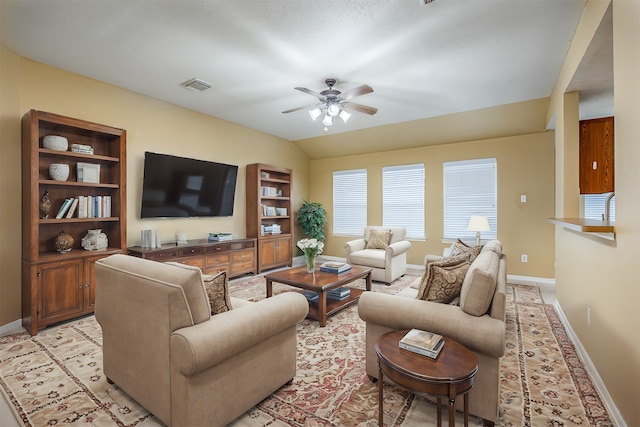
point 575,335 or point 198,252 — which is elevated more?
point 198,252

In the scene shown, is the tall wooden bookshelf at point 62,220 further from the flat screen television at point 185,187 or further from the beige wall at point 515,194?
the beige wall at point 515,194

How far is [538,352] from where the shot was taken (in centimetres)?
266

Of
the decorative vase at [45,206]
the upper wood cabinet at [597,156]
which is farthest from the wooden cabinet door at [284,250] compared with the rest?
the upper wood cabinet at [597,156]

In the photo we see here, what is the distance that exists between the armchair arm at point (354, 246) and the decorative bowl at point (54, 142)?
4.09 meters

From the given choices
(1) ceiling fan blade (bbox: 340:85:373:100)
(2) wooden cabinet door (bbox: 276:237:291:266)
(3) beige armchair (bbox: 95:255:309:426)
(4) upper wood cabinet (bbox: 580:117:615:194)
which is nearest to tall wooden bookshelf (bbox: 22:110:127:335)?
(3) beige armchair (bbox: 95:255:309:426)

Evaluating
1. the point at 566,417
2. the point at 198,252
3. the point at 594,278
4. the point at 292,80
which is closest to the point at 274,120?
the point at 292,80

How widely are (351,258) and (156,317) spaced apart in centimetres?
388

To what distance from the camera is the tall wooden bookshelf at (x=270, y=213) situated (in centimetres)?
576

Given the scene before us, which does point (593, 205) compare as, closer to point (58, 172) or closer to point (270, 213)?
point (270, 213)

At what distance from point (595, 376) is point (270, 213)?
202 inches

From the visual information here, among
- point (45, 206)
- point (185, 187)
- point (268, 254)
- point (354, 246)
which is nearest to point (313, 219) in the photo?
point (268, 254)

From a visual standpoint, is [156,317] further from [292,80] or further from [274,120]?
[274,120]

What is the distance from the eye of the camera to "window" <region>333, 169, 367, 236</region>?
6.86 meters

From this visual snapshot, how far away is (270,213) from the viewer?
6.20 m
